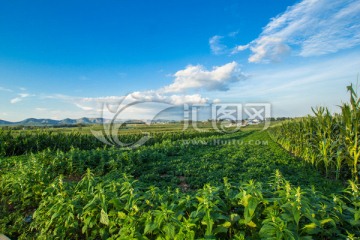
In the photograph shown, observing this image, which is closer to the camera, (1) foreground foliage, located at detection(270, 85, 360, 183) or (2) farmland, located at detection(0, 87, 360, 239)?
(2) farmland, located at detection(0, 87, 360, 239)

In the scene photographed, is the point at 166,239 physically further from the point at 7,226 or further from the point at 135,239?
the point at 7,226

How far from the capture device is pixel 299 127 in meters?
13.0

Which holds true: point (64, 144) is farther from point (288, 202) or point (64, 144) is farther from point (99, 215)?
point (288, 202)

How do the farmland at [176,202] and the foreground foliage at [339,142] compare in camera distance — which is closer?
the farmland at [176,202]

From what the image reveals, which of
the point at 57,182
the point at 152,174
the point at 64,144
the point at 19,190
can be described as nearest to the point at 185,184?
the point at 152,174

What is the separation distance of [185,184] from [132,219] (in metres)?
4.46

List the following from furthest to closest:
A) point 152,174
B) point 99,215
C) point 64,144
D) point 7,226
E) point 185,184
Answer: point 64,144
point 152,174
point 185,184
point 7,226
point 99,215

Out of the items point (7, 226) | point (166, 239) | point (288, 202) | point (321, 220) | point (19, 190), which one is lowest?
point (7, 226)

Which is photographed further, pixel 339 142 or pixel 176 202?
pixel 339 142

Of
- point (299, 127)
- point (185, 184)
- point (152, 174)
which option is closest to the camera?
point (185, 184)

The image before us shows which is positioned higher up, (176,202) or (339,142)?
(339,142)

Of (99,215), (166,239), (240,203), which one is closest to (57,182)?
(99,215)

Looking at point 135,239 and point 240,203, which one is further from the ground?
point 240,203

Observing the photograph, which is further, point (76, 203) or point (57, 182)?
point (57, 182)
